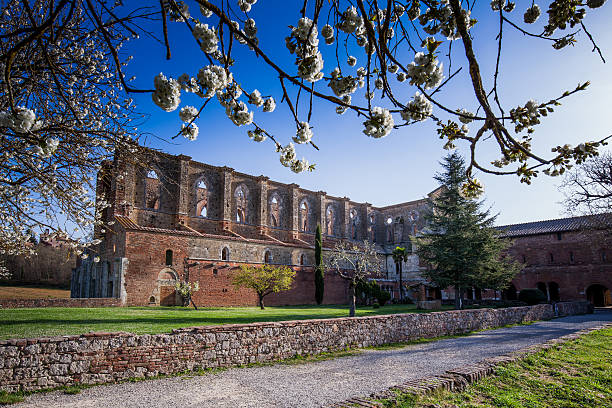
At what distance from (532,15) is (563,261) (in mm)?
34956

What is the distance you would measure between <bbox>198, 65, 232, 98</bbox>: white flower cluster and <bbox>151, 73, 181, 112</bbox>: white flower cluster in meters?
0.16

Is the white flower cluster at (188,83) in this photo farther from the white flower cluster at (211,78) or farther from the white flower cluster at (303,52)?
the white flower cluster at (303,52)

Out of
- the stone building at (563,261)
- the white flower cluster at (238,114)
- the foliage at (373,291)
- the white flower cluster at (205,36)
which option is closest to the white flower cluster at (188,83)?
the white flower cluster at (205,36)

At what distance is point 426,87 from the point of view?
258cm

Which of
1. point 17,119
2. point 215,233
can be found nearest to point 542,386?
point 17,119

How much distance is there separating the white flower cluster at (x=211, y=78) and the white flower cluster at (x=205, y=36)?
0.76 ft

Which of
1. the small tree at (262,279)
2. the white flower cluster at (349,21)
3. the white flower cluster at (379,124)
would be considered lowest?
the small tree at (262,279)

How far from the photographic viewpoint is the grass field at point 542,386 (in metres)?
4.54

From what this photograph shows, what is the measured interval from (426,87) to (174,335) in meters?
6.40

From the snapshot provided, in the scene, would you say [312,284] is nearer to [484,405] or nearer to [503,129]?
[484,405]

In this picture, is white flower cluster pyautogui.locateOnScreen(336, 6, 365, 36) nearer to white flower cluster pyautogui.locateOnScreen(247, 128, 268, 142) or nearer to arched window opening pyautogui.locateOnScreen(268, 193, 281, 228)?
white flower cluster pyautogui.locateOnScreen(247, 128, 268, 142)

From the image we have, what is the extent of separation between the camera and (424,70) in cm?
245

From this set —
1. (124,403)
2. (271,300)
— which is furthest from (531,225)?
(124,403)

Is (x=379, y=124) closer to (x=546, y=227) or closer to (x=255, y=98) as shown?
(x=255, y=98)
